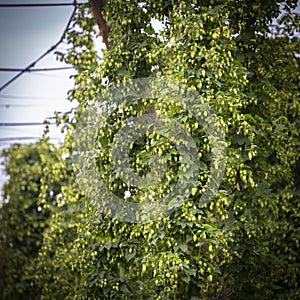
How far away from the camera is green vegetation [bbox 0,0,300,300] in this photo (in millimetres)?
5418

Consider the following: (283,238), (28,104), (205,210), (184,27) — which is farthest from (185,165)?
(28,104)

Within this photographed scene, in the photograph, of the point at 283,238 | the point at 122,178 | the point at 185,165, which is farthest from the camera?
the point at 283,238

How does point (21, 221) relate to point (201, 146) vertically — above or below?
above

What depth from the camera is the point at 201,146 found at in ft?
18.2

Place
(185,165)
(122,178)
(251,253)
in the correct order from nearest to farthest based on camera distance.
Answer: (185,165), (122,178), (251,253)

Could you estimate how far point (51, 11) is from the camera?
8.97 meters

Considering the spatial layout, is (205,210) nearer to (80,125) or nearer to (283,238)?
(80,125)

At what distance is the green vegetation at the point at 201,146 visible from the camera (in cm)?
542

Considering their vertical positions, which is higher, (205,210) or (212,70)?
(212,70)

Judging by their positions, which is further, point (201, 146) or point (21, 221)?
point (21, 221)

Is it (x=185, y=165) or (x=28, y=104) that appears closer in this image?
(x=185, y=165)

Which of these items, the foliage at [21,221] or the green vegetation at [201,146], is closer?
the green vegetation at [201,146]

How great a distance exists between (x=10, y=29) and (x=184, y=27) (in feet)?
14.3

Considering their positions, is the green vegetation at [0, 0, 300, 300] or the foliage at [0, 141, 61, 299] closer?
the green vegetation at [0, 0, 300, 300]
